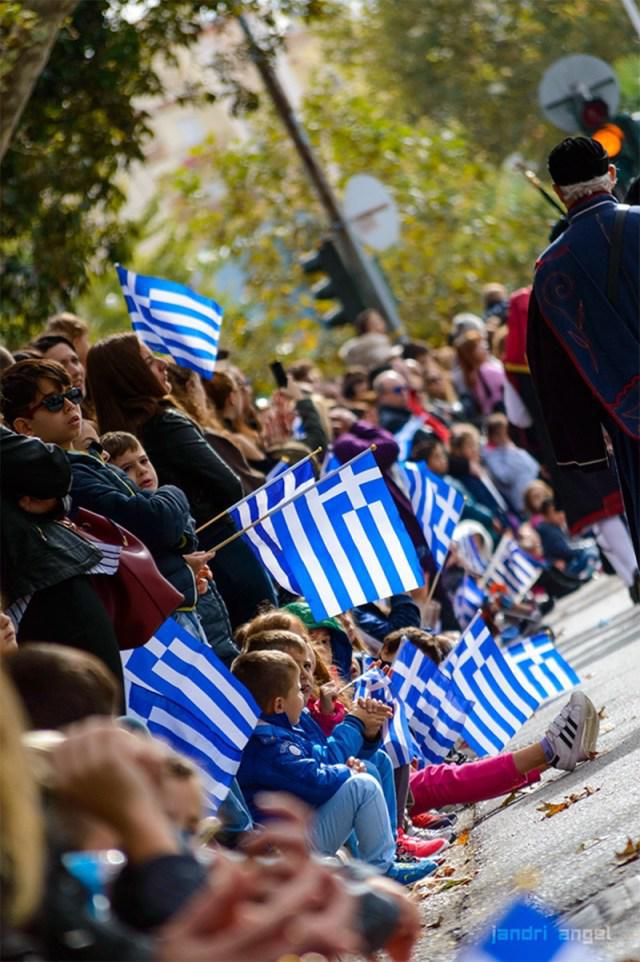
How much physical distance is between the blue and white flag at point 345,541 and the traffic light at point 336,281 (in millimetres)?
13912

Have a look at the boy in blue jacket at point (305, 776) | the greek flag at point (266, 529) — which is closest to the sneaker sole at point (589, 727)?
the boy in blue jacket at point (305, 776)

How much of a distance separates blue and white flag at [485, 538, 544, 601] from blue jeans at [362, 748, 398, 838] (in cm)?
694

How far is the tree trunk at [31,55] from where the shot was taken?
12.1 metres

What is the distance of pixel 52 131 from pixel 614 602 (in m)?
5.52

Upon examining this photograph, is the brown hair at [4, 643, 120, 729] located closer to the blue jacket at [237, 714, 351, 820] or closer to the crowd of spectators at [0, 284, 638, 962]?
the crowd of spectators at [0, 284, 638, 962]

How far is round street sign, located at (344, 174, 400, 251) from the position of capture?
24.2 meters

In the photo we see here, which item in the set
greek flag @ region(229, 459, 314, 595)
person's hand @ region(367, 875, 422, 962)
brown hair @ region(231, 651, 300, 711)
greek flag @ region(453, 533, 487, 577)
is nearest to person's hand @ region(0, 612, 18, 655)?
brown hair @ region(231, 651, 300, 711)

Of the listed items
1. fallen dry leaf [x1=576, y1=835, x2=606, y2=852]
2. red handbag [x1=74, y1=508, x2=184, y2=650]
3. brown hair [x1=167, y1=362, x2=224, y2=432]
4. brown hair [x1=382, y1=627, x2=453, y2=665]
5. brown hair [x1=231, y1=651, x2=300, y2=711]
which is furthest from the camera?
brown hair [x1=167, y1=362, x2=224, y2=432]

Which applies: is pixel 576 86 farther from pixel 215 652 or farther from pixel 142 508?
pixel 142 508

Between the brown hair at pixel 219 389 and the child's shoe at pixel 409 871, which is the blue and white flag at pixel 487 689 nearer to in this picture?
the brown hair at pixel 219 389

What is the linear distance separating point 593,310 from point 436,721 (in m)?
2.07

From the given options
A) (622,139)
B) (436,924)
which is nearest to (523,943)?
(436,924)

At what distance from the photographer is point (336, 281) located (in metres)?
22.4

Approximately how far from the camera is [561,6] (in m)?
44.9
